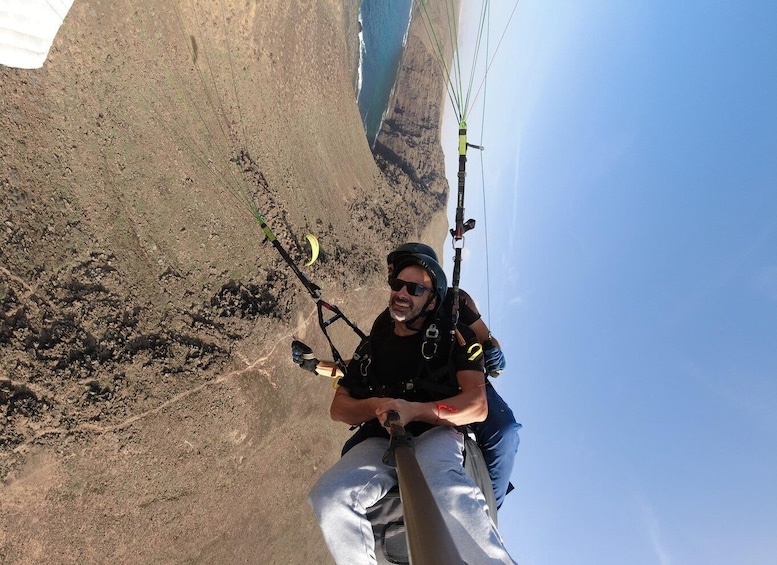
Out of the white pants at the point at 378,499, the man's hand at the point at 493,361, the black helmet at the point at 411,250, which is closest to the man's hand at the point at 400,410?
the white pants at the point at 378,499

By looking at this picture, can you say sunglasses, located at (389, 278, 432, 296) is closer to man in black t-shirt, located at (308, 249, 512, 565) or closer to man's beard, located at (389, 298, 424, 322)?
man in black t-shirt, located at (308, 249, 512, 565)

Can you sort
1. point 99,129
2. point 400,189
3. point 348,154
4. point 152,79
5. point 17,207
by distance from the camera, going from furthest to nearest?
point 400,189 < point 348,154 < point 152,79 < point 99,129 < point 17,207

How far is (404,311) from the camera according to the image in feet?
13.4

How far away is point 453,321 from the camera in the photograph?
12.8 feet

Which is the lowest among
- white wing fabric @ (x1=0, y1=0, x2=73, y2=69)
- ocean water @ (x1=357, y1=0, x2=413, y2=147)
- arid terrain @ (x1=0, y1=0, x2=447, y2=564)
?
arid terrain @ (x1=0, y1=0, x2=447, y2=564)

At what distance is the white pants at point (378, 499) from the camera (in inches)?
107

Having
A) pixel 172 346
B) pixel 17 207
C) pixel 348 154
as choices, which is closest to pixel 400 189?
pixel 348 154

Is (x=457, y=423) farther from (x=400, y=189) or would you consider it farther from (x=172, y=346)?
(x=400, y=189)

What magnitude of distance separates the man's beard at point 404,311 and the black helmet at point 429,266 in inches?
11.0

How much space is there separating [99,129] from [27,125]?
4.14 ft

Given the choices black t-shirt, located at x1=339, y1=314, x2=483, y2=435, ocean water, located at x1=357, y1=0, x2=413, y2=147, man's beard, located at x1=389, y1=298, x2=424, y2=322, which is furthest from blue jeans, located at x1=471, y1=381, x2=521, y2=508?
ocean water, located at x1=357, y1=0, x2=413, y2=147

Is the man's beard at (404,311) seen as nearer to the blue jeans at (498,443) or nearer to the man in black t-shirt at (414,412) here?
the man in black t-shirt at (414,412)

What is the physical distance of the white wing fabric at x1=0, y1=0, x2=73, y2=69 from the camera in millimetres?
4660

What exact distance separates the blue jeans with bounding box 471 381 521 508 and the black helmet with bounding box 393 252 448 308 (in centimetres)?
151
